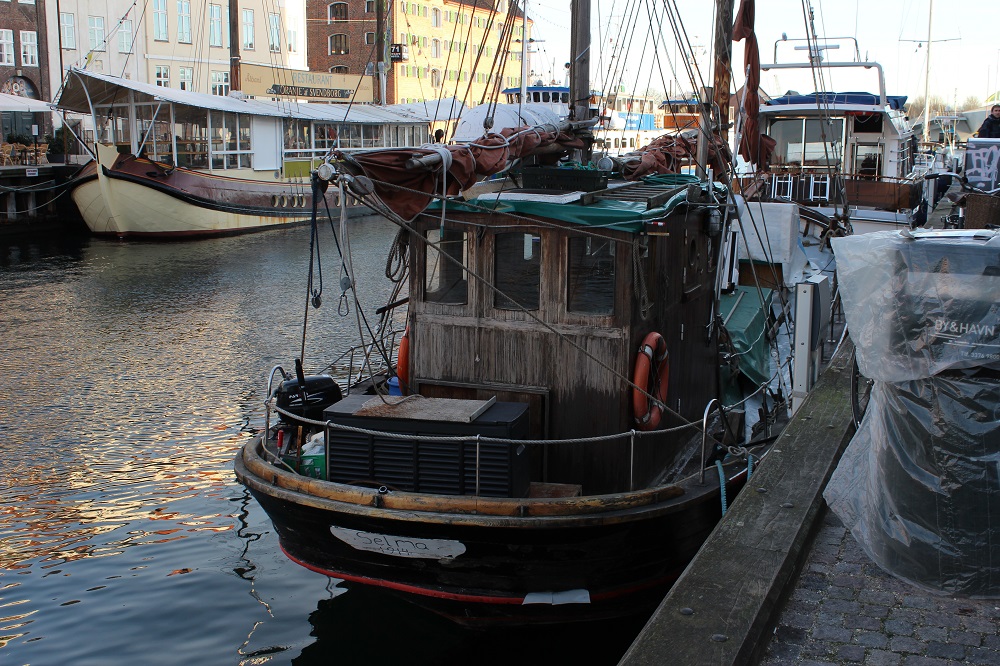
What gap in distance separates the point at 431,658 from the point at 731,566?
3.97 m

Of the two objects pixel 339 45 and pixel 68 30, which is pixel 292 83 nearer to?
pixel 68 30

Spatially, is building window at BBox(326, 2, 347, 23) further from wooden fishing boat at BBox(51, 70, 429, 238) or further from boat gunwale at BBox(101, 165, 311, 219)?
boat gunwale at BBox(101, 165, 311, 219)

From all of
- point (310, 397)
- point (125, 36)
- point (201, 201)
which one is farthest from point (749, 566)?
point (125, 36)

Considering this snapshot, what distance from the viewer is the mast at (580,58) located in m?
10.9

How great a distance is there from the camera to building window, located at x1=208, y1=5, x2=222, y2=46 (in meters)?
58.3

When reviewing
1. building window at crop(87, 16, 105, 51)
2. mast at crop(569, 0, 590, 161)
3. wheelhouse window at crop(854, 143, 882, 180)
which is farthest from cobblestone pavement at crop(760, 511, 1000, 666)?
building window at crop(87, 16, 105, 51)

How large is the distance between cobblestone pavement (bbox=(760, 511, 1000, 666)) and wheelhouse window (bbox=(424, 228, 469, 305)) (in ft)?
13.9

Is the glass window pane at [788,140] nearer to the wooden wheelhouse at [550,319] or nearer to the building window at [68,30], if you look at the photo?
the wooden wheelhouse at [550,319]

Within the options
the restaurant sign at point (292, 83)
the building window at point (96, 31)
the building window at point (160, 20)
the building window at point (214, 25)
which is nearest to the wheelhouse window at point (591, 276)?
the restaurant sign at point (292, 83)

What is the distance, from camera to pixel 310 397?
31.0 ft

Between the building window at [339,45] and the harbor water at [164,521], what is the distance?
180 feet

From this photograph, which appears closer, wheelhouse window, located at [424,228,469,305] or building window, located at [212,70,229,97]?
wheelhouse window, located at [424,228,469,305]

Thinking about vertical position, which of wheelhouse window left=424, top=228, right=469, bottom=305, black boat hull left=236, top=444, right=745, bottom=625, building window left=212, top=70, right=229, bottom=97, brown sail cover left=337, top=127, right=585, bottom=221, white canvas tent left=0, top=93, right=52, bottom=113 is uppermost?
Result: building window left=212, top=70, right=229, bottom=97

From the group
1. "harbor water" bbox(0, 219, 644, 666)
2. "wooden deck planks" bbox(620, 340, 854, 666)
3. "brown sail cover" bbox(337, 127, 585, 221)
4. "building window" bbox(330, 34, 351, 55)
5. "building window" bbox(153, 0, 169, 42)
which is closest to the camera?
"wooden deck planks" bbox(620, 340, 854, 666)
